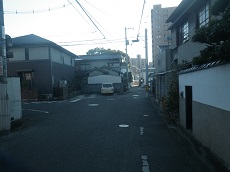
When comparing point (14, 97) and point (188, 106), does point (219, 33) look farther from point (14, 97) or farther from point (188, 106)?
point (14, 97)

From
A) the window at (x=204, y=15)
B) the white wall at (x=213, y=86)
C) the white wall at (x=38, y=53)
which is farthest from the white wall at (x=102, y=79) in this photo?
the white wall at (x=213, y=86)

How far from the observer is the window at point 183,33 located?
15.0 metres

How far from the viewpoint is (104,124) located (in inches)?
457

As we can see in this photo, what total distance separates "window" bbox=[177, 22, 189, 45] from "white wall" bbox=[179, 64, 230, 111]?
23.0ft

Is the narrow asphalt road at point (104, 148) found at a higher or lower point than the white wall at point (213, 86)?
lower

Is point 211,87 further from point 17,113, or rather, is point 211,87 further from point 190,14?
point 17,113

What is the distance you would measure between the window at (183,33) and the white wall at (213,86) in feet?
23.0

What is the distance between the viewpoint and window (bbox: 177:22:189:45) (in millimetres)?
15038

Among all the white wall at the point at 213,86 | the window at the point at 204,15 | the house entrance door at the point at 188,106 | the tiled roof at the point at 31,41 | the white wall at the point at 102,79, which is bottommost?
the house entrance door at the point at 188,106

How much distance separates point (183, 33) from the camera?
16.2 meters

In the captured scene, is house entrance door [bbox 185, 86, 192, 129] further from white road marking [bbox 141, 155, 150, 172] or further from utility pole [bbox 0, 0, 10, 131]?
utility pole [bbox 0, 0, 10, 131]

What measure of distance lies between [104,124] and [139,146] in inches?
163

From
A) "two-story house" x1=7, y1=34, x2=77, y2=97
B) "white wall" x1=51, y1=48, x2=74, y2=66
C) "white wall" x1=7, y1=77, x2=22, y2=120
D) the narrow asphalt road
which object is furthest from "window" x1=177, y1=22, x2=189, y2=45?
"white wall" x1=51, y1=48, x2=74, y2=66

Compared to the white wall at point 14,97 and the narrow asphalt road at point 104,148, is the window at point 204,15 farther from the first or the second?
the white wall at point 14,97
